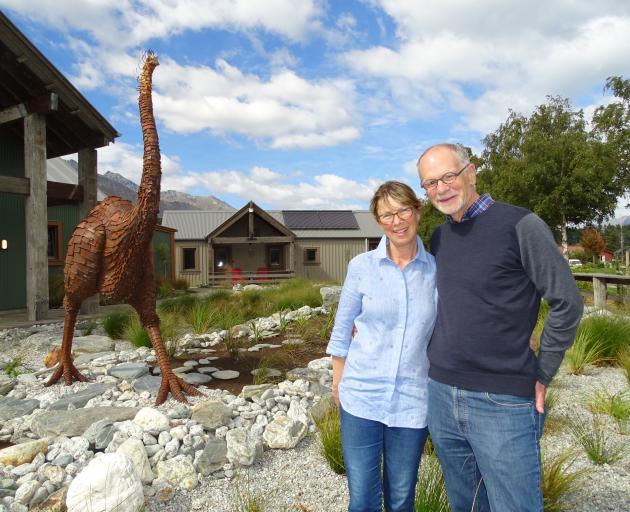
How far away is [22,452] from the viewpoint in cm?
303

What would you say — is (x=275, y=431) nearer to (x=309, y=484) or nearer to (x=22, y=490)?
(x=309, y=484)

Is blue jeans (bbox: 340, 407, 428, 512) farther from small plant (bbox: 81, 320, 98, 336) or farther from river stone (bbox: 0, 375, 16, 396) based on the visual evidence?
small plant (bbox: 81, 320, 98, 336)

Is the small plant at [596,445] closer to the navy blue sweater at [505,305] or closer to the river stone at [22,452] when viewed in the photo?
the navy blue sweater at [505,305]

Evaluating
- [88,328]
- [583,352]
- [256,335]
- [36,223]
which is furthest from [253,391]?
[36,223]

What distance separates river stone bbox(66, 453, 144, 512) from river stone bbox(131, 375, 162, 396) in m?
1.77

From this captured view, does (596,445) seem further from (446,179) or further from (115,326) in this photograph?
(115,326)

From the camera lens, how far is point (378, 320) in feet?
6.42

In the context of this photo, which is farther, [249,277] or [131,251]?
[249,277]

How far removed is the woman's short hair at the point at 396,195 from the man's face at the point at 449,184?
10cm

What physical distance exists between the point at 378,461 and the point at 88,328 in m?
6.54

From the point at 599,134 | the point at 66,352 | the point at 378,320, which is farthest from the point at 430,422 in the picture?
the point at 599,134

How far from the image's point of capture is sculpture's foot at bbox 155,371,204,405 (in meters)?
3.95

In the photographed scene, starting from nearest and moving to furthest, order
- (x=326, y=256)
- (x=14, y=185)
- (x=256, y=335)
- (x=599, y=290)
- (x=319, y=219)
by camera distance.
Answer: (x=256, y=335) → (x=14, y=185) → (x=599, y=290) → (x=326, y=256) → (x=319, y=219)

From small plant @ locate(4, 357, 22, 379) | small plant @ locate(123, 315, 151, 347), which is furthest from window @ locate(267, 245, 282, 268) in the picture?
small plant @ locate(4, 357, 22, 379)
